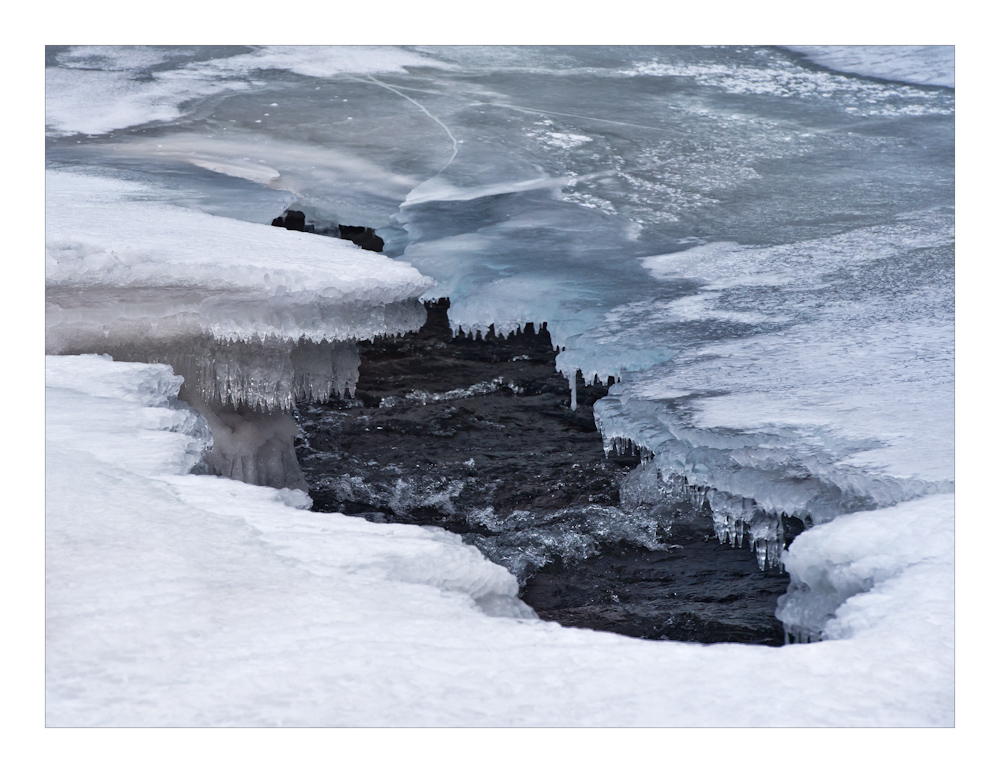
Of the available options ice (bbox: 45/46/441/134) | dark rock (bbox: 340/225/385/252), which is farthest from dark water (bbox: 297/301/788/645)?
ice (bbox: 45/46/441/134)

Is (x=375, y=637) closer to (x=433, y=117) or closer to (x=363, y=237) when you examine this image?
(x=363, y=237)

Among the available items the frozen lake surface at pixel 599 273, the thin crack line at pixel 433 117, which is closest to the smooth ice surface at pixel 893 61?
the frozen lake surface at pixel 599 273

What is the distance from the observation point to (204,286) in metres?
2.99

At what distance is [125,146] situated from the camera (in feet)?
14.8

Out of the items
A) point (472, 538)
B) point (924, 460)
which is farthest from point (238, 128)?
point (924, 460)

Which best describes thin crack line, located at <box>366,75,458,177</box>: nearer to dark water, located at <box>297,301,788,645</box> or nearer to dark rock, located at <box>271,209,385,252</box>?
dark rock, located at <box>271,209,385,252</box>

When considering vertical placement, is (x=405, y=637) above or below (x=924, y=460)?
below

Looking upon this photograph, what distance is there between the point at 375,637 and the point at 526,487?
2.30 meters

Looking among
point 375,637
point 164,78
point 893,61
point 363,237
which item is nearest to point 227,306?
point 363,237

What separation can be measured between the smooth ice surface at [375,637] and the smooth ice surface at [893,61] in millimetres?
2015

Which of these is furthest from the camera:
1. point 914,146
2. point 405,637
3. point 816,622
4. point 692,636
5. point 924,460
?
point 914,146

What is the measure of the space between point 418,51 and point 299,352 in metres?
1.63

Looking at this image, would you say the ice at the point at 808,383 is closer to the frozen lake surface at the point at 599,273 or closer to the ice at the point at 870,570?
the frozen lake surface at the point at 599,273
